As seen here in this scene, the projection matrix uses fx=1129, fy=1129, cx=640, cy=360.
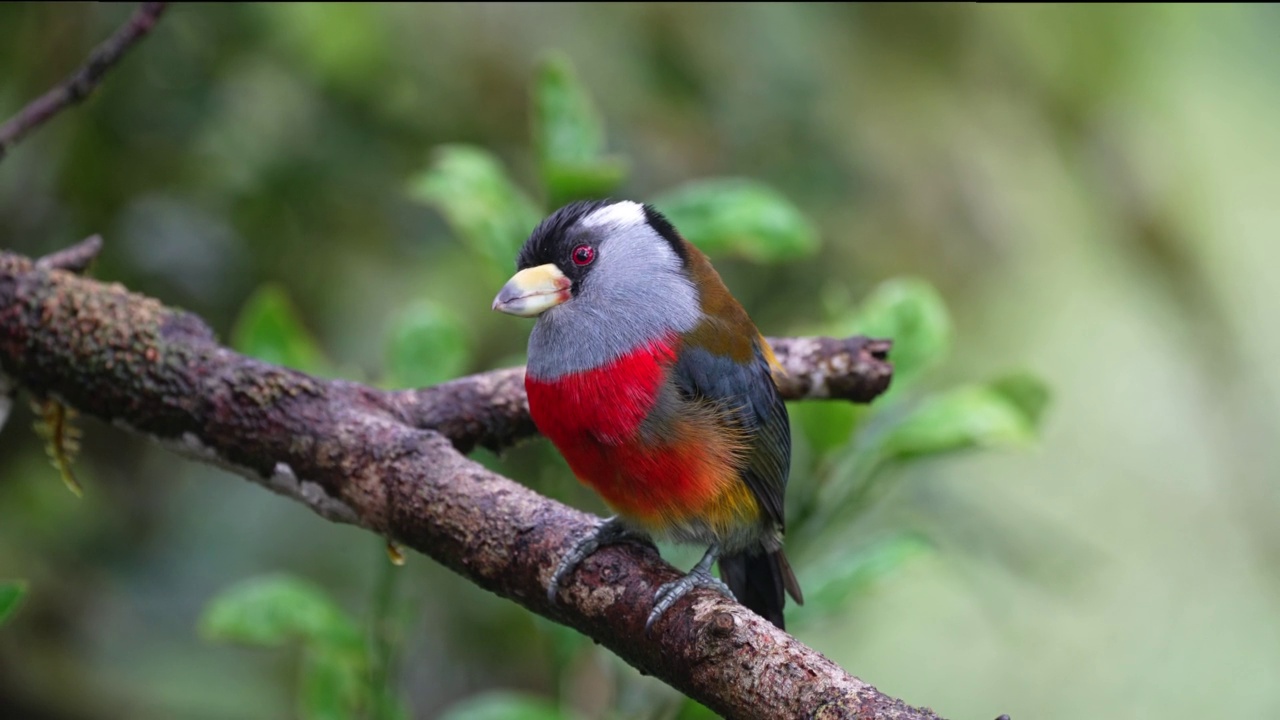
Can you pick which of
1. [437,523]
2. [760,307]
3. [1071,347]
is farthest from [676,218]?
[1071,347]

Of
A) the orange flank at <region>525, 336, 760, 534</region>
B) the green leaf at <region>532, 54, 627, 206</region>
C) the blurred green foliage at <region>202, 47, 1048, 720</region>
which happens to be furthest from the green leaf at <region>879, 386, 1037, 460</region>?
the green leaf at <region>532, 54, 627, 206</region>

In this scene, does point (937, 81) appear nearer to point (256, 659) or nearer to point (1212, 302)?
point (1212, 302)

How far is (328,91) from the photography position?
12.0 ft

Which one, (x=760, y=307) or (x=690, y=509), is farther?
(x=760, y=307)

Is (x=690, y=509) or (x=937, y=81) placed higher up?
(x=937, y=81)

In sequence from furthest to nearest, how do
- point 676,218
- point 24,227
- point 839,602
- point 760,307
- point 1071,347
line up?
1. point 1071,347
2. point 760,307
3. point 24,227
4. point 676,218
5. point 839,602

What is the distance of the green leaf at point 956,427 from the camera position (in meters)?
2.34

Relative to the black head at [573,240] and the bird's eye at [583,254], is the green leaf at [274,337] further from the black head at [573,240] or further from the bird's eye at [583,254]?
the bird's eye at [583,254]

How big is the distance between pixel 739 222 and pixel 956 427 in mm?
644

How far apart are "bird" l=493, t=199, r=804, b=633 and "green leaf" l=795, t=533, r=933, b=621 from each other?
0.09 m

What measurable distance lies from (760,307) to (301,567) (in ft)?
6.08

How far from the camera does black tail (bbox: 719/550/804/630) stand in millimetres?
2334

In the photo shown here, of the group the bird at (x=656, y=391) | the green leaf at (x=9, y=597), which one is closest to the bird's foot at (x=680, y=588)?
the bird at (x=656, y=391)

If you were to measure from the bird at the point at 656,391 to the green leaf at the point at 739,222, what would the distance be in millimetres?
138
